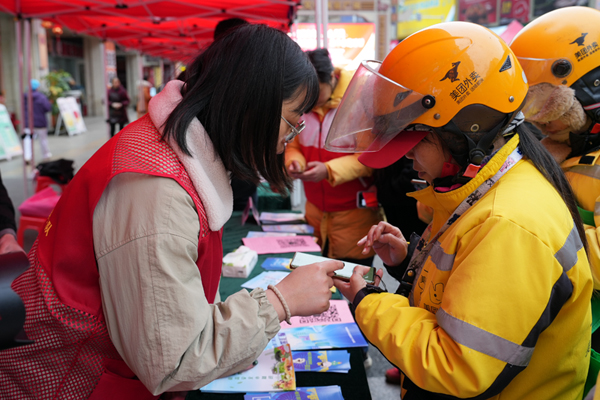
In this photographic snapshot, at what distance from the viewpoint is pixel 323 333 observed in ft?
5.64

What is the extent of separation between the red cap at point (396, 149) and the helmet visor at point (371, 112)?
18 mm

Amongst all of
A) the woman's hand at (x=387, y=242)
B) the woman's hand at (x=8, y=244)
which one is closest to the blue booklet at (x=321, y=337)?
the woman's hand at (x=387, y=242)

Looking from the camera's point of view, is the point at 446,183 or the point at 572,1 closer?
the point at 446,183

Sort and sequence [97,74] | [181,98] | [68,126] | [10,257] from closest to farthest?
[10,257], [181,98], [68,126], [97,74]

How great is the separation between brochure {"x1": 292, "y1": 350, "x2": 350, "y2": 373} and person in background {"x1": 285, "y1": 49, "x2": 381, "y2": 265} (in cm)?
139

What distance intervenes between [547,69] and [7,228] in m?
2.70

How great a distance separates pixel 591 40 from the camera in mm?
1751

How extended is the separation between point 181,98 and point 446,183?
0.74 metres

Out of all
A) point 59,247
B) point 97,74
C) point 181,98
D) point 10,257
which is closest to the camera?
point 10,257

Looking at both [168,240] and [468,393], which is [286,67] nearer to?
[168,240]

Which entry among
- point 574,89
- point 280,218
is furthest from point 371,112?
point 280,218

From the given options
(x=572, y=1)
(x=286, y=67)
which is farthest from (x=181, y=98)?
(x=572, y=1)

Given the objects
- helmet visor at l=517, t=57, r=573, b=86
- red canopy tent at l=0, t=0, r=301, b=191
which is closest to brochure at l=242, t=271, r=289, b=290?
helmet visor at l=517, t=57, r=573, b=86

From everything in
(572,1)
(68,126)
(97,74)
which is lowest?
(68,126)
